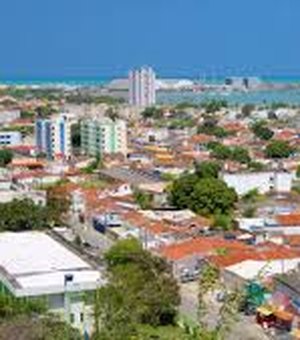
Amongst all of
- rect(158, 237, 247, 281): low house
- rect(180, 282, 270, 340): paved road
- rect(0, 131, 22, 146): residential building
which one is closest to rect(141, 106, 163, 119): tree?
rect(0, 131, 22, 146): residential building

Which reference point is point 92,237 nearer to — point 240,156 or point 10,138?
point 240,156

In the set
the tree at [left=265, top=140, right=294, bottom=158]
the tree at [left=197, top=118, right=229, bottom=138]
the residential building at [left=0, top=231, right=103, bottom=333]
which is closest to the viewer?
the residential building at [left=0, top=231, right=103, bottom=333]

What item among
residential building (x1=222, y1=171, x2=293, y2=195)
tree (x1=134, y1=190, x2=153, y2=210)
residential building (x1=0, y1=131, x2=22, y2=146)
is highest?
residential building (x1=0, y1=131, x2=22, y2=146)

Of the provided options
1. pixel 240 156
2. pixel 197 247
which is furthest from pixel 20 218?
pixel 240 156

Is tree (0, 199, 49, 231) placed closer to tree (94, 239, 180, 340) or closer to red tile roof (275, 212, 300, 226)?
tree (94, 239, 180, 340)

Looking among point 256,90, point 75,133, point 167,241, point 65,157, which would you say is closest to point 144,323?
point 167,241

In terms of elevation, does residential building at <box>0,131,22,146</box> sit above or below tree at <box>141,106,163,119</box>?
below
